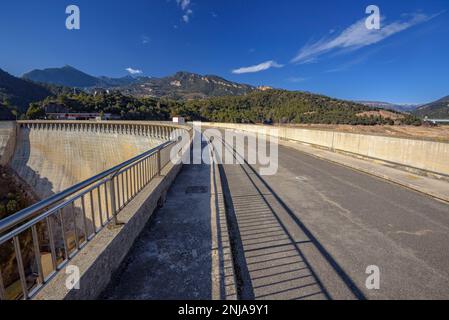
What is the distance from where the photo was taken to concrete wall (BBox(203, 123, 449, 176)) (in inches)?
316

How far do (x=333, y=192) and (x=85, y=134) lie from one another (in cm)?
6074

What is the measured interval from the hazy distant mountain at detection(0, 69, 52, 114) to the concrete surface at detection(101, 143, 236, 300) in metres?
127

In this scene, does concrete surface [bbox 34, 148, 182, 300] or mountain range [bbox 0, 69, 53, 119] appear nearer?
concrete surface [bbox 34, 148, 182, 300]

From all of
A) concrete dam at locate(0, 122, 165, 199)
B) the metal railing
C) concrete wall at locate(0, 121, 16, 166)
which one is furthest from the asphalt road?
concrete wall at locate(0, 121, 16, 166)

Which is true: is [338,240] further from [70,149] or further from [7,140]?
[7,140]

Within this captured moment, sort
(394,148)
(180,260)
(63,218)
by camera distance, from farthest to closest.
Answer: (394,148)
(180,260)
(63,218)

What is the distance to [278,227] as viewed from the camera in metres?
4.60

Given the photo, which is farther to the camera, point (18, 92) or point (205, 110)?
point (205, 110)

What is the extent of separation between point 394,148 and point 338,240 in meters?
8.10

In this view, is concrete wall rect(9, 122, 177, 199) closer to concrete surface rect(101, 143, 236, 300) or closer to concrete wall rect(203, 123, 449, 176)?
concrete wall rect(203, 123, 449, 176)

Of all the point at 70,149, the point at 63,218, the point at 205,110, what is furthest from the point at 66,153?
the point at 205,110

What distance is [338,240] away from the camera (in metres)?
4.16

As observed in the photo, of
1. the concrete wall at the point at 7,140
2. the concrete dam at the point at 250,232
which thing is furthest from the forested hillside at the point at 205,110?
the concrete dam at the point at 250,232

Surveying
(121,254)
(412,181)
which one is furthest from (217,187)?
(412,181)
